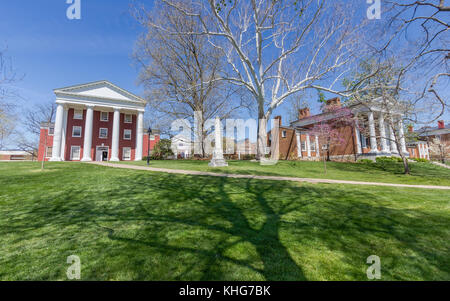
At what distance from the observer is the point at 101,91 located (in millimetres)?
27203

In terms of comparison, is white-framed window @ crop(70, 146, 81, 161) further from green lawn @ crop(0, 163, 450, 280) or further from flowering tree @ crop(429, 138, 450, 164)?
flowering tree @ crop(429, 138, 450, 164)

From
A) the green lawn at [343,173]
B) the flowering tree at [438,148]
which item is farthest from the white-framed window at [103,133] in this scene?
the flowering tree at [438,148]

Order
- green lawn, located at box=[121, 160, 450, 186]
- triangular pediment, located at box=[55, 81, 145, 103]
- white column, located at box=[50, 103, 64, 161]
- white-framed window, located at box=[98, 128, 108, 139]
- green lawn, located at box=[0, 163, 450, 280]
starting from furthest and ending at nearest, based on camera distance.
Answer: white-framed window, located at box=[98, 128, 108, 139]
triangular pediment, located at box=[55, 81, 145, 103]
white column, located at box=[50, 103, 64, 161]
green lawn, located at box=[121, 160, 450, 186]
green lawn, located at box=[0, 163, 450, 280]

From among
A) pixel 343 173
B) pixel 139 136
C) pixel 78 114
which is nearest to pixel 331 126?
pixel 343 173

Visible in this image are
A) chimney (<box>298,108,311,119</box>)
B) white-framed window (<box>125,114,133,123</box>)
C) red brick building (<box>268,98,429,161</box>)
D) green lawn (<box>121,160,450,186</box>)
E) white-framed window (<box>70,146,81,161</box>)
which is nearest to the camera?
Result: green lawn (<box>121,160,450,186</box>)

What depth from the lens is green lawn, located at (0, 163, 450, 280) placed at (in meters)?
2.42

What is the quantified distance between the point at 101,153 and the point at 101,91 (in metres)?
9.20

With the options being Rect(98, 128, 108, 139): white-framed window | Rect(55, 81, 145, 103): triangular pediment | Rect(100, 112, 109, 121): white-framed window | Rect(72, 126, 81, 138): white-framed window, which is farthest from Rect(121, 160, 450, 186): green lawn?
Rect(72, 126, 81, 138): white-framed window

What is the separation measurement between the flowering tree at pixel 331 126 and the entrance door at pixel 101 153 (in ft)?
103

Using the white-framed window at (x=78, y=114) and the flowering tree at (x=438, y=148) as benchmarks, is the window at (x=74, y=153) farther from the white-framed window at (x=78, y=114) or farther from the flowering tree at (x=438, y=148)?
the flowering tree at (x=438, y=148)

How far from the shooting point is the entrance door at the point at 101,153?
2867cm
